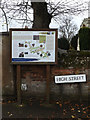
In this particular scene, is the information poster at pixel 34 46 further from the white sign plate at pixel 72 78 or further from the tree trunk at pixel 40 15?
the tree trunk at pixel 40 15

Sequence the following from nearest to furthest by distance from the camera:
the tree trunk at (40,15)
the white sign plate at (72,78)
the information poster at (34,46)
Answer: the information poster at (34,46) < the white sign plate at (72,78) < the tree trunk at (40,15)

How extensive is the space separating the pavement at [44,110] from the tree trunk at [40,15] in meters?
2.73

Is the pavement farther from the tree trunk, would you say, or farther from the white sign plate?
the tree trunk

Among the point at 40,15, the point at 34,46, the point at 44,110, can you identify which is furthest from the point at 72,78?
the point at 40,15

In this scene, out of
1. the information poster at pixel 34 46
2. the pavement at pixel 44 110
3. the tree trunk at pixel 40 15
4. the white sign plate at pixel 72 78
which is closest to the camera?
the pavement at pixel 44 110

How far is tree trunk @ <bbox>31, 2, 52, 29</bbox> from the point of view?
5020mm

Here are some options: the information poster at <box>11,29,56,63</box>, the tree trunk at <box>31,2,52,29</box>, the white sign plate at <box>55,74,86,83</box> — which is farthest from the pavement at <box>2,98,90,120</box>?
the tree trunk at <box>31,2,52,29</box>

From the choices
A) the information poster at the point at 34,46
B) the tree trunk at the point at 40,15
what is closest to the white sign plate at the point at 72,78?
the information poster at the point at 34,46

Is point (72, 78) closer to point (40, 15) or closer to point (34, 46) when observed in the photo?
point (34, 46)

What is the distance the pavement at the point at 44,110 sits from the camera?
3.63 metres

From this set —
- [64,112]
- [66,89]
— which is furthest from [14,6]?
[64,112]

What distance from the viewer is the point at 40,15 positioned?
5.20 metres

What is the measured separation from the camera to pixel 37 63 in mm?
4238

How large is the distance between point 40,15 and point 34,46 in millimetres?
1542
